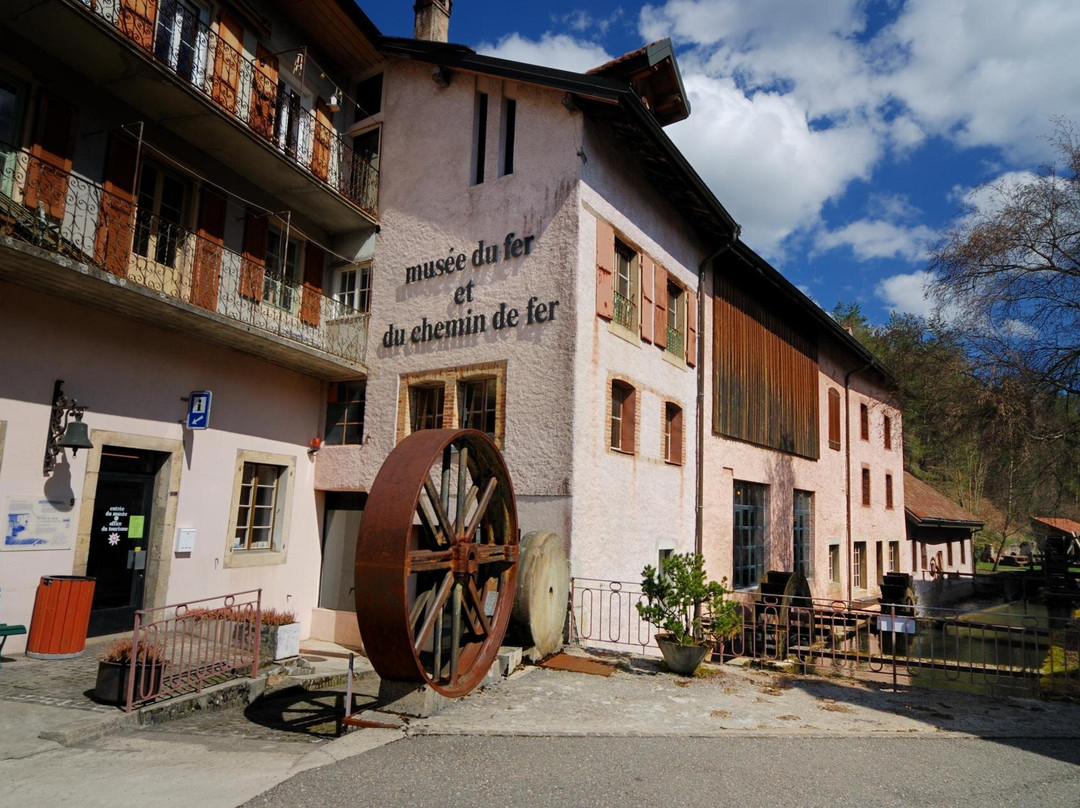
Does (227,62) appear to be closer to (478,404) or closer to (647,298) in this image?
(478,404)

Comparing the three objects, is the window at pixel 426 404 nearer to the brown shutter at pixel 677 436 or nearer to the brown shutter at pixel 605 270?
the brown shutter at pixel 605 270

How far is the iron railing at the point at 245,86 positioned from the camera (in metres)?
9.51

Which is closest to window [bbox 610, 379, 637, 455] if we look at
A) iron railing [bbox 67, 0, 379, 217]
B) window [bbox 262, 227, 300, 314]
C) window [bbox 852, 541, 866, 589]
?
iron railing [bbox 67, 0, 379, 217]

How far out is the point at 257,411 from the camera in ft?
38.1

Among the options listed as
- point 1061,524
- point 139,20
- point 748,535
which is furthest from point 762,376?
point 1061,524

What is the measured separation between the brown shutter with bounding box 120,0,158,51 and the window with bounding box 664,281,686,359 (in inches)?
347

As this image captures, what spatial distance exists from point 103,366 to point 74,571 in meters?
2.52

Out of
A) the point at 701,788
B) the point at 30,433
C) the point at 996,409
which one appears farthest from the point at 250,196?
the point at 996,409

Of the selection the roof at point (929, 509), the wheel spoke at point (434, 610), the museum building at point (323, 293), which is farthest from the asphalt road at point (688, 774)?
the roof at point (929, 509)

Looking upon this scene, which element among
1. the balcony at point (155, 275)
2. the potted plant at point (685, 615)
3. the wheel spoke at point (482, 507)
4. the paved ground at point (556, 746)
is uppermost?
the balcony at point (155, 275)

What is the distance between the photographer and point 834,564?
20719mm

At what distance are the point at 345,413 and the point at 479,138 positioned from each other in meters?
5.08

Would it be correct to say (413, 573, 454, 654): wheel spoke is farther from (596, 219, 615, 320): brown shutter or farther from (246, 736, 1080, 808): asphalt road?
(596, 219, 615, 320): brown shutter

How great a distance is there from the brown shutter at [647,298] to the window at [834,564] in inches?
434
